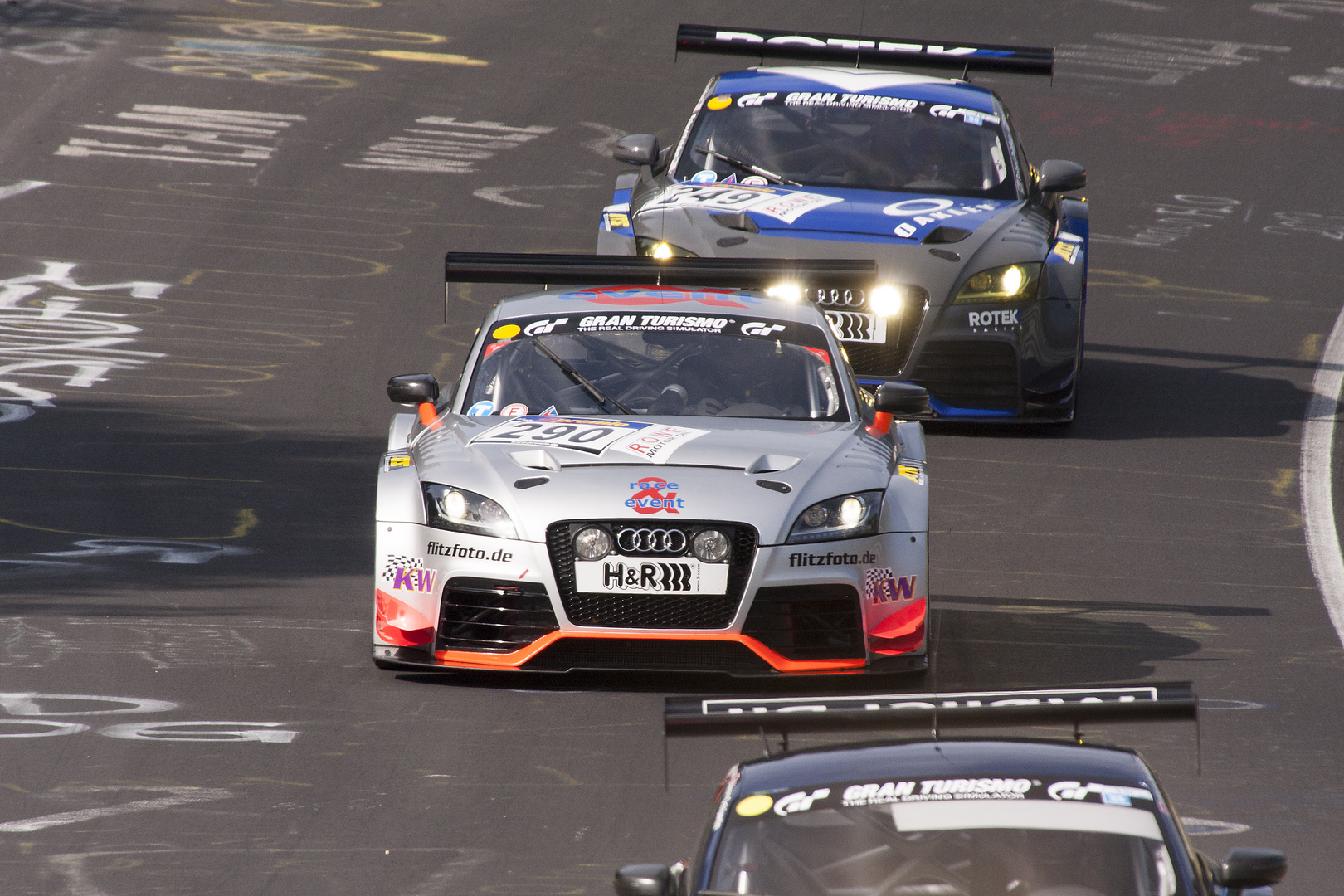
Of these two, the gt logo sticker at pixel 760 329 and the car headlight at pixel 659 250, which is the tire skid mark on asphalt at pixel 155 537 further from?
the car headlight at pixel 659 250

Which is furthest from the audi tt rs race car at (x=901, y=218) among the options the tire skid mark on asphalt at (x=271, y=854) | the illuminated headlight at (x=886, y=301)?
the tire skid mark on asphalt at (x=271, y=854)

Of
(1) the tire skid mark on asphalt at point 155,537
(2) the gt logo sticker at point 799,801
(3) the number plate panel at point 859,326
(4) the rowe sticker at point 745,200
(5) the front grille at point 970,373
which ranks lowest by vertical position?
(1) the tire skid mark on asphalt at point 155,537

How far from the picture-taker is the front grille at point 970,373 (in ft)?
39.3

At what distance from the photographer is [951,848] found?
4078mm

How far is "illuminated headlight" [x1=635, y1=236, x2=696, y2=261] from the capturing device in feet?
39.5

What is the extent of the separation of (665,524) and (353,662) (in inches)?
60.2

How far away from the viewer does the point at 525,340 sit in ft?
29.9

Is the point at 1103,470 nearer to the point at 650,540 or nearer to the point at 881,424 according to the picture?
the point at 881,424

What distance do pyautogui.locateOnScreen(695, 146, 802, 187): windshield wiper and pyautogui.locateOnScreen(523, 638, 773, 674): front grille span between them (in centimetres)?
557

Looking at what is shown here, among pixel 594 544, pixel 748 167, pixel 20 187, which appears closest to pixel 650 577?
pixel 594 544

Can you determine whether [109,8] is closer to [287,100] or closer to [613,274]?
[287,100]

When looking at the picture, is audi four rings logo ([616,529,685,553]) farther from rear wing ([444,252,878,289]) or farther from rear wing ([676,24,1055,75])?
rear wing ([676,24,1055,75])

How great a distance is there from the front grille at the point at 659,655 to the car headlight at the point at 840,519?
0.48m

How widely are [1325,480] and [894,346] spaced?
105 inches
